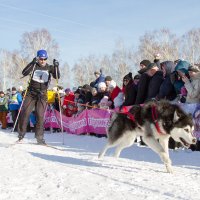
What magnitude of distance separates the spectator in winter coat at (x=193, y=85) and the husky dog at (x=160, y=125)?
189cm

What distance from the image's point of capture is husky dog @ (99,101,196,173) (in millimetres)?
4793

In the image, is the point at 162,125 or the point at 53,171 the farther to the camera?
the point at 162,125

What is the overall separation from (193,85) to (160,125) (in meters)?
2.21

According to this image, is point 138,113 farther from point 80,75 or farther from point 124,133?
point 80,75

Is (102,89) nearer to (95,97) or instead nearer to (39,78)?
(95,97)

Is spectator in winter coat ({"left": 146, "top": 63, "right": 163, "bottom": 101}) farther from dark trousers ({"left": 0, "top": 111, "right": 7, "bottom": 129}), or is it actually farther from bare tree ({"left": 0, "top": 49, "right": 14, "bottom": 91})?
bare tree ({"left": 0, "top": 49, "right": 14, "bottom": 91})

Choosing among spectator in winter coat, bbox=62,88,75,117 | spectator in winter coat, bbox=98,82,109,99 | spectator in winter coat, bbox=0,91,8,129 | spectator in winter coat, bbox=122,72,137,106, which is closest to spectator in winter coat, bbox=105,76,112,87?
spectator in winter coat, bbox=98,82,109,99

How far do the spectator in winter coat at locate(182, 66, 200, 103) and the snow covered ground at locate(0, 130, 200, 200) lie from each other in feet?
4.67

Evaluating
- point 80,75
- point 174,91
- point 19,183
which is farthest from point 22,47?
point 19,183

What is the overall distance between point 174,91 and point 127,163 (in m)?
2.43

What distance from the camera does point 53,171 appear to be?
14.1 ft

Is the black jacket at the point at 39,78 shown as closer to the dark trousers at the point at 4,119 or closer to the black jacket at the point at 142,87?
A: the black jacket at the point at 142,87

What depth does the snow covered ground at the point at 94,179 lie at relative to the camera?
3342 mm

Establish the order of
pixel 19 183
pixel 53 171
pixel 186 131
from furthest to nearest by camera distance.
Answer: pixel 186 131, pixel 53 171, pixel 19 183
